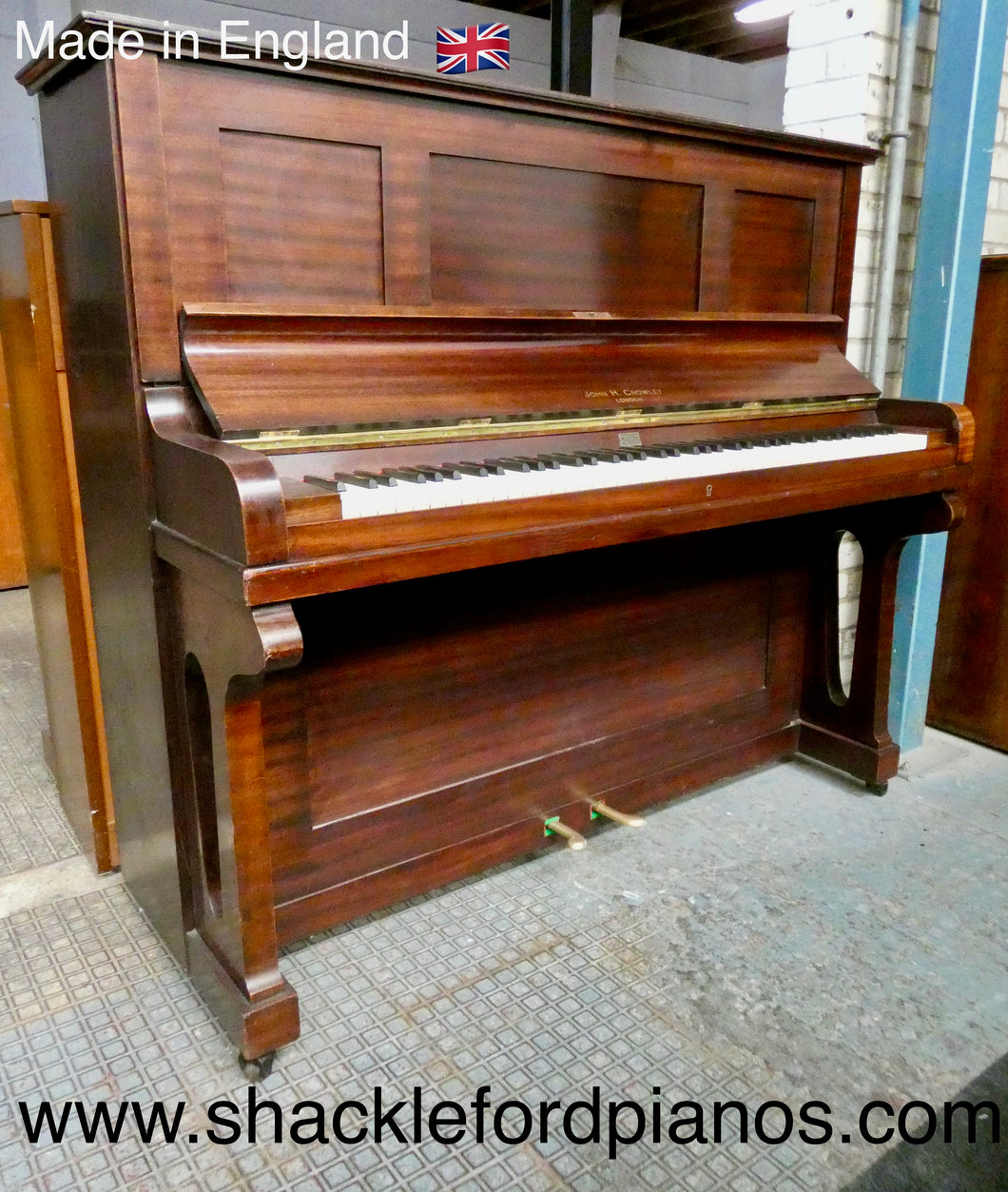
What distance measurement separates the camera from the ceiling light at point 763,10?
6.85m

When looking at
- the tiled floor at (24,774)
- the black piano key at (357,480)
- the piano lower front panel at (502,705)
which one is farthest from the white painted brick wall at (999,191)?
the tiled floor at (24,774)

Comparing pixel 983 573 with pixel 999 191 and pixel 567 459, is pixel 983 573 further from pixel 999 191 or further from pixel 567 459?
pixel 567 459

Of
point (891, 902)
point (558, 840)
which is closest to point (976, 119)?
point (891, 902)

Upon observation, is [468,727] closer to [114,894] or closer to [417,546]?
[417,546]

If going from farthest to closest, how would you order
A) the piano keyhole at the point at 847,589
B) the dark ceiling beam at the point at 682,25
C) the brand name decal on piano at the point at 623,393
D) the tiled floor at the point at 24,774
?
the dark ceiling beam at the point at 682,25, the piano keyhole at the point at 847,589, the tiled floor at the point at 24,774, the brand name decal on piano at the point at 623,393

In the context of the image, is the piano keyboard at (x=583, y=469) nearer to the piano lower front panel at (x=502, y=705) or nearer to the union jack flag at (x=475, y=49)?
the piano lower front panel at (x=502, y=705)

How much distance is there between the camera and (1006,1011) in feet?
5.60

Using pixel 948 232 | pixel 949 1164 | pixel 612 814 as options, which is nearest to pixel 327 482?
pixel 612 814

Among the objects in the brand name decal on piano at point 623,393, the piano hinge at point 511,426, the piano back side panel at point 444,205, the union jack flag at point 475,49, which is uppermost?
the union jack flag at point 475,49

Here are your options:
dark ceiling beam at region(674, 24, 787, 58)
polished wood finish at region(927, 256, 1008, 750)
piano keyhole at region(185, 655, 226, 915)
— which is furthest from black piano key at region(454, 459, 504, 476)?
dark ceiling beam at region(674, 24, 787, 58)

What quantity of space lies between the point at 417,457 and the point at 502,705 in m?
0.61

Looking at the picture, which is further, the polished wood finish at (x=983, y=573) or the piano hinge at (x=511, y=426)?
the polished wood finish at (x=983, y=573)

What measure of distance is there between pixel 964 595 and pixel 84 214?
2.39 meters

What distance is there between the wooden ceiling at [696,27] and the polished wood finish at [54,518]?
6.22 metres
